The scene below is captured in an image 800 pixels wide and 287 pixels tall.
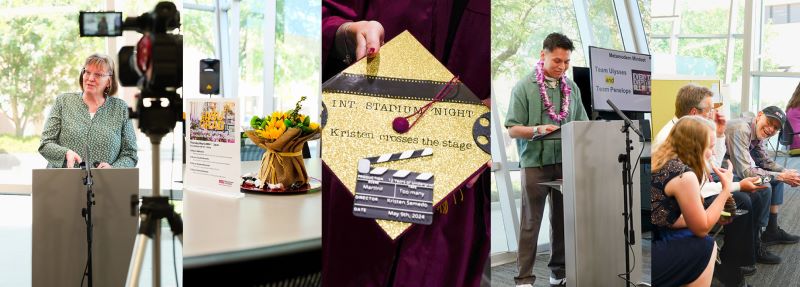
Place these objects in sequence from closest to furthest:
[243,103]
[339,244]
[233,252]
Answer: [233,252] < [339,244] < [243,103]

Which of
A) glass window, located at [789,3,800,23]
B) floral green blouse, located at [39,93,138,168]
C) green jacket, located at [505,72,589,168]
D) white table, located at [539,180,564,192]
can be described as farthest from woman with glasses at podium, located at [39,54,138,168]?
glass window, located at [789,3,800,23]

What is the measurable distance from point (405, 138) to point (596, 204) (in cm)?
155

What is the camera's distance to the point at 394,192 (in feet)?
4.53

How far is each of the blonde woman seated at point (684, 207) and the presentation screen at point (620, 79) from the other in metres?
0.21

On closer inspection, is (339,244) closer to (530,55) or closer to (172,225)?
(172,225)

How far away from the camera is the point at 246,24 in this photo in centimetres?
154

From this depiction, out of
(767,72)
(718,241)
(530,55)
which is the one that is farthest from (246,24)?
(767,72)

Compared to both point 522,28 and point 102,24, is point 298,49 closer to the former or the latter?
point 102,24

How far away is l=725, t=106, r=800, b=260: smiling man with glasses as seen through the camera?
2922mm

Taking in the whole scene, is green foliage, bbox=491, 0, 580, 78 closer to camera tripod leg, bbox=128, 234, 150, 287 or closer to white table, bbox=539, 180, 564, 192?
white table, bbox=539, 180, 564, 192

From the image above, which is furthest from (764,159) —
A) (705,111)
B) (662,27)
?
(662,27)

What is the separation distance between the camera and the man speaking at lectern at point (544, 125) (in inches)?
106

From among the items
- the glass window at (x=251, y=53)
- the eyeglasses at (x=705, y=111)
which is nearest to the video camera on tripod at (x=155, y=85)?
the glass window at (x=251, y=53)

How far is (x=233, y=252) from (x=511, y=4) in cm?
226
